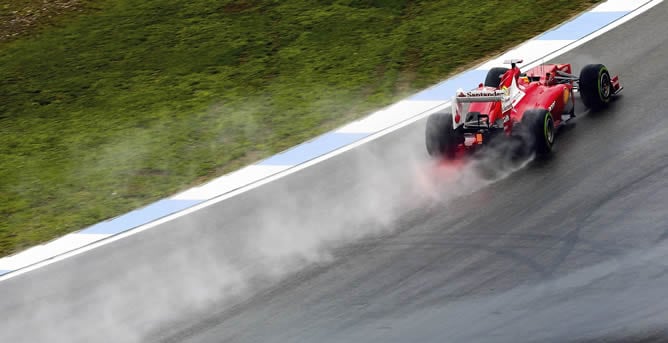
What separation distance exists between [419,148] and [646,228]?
391 cm

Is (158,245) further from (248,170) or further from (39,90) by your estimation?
(39,90)

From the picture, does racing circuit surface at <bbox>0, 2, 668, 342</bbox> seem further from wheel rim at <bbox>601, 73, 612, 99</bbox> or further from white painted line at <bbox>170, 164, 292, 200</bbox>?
white painted line at <bbox>170, 164, 292, 200</bbox>

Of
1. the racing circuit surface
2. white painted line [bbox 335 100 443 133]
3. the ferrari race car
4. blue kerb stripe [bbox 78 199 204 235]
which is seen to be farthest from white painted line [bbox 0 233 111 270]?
the ferrari race car

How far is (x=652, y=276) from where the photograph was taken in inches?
398

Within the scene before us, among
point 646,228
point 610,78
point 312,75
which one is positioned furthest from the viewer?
point 312,75

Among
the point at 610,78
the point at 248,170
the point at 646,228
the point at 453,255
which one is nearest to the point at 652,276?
the point at 646,228

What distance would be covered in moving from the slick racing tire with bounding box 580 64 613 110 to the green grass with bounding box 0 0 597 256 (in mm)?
3026

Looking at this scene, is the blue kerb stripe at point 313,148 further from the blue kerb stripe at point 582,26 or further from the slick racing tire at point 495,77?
the blue kerb stripe at point 582,26

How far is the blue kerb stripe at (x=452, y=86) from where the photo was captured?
16016mm

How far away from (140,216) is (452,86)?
16.5ft

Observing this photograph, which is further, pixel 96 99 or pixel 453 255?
pixel 96 99

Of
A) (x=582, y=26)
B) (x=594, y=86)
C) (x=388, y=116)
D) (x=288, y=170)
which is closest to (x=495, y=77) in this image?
(x=594, y=86)

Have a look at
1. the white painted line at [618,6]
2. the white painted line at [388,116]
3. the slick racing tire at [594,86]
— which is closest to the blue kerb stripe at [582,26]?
the white painted line at [618,6]

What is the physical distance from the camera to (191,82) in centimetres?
1848
